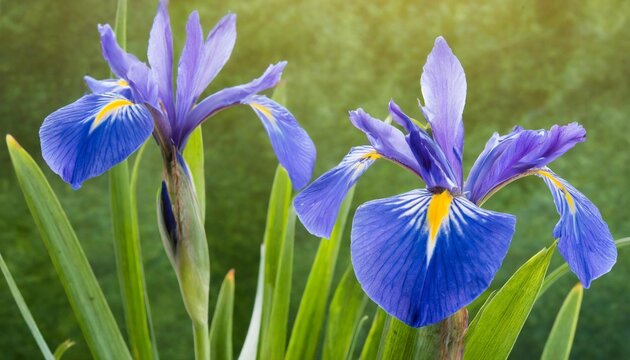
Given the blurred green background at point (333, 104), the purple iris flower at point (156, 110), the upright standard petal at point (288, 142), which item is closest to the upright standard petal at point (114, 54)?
the purple iris flower at point (156, 110)

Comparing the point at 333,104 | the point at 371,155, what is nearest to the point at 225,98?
the point at 371,155

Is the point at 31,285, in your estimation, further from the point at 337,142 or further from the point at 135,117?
the point at 135,117

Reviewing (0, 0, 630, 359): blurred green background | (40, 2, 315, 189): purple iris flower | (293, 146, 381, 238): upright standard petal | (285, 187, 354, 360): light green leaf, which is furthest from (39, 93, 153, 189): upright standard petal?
(0, 0, 630, 359): blurred green background

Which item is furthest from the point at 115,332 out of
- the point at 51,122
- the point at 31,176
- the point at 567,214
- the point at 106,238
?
the point at 106,238

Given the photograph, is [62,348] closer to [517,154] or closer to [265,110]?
[265,110]

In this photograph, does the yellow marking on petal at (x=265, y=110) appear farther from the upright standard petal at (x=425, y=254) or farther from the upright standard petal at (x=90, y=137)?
the upright standard petal at (x=425, y=254)
